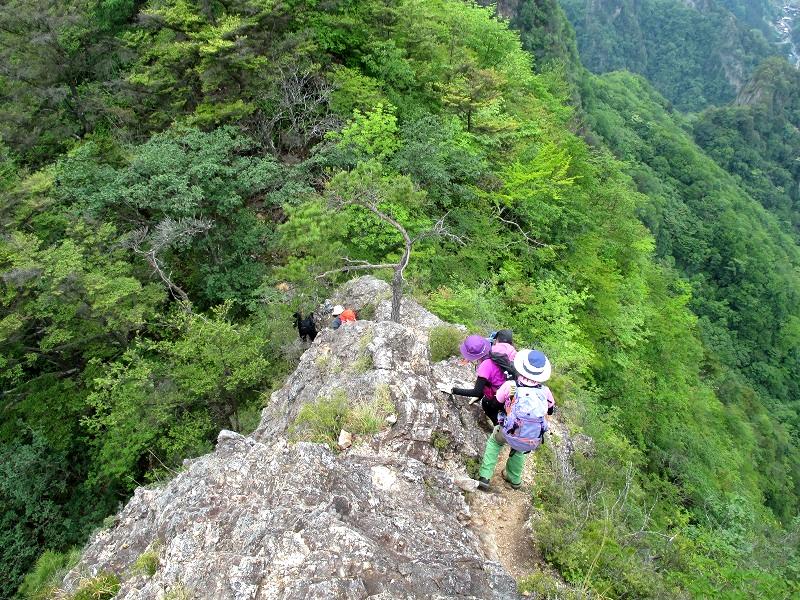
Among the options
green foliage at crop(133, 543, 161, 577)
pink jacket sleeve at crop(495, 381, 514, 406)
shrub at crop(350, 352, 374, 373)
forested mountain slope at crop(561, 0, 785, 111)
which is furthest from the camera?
forested mountain slope at crop(561, 0, 785, 111)

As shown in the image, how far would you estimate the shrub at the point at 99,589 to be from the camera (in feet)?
15.9

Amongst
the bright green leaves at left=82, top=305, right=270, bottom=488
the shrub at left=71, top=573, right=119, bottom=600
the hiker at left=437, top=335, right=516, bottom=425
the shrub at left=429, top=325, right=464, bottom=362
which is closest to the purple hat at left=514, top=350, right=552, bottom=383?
the hiker at left=437, top=335, right=516, bottom=425

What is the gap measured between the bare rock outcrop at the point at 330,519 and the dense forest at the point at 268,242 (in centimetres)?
151

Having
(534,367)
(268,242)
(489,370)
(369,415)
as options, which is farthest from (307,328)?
(534,367)

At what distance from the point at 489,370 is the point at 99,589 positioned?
4.77 meters

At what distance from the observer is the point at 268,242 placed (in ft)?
48.8

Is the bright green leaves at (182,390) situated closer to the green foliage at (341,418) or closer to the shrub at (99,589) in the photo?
the green foliage at (341,418)

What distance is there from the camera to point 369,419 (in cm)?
636

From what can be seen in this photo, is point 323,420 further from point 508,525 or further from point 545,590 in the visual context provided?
point 545,590

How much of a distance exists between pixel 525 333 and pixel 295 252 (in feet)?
22.0

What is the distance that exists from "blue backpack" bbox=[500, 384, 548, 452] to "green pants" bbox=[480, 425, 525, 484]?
324 mm

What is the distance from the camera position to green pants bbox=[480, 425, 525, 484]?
5.97 m

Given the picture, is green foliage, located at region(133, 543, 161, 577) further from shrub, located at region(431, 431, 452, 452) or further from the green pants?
the green pants

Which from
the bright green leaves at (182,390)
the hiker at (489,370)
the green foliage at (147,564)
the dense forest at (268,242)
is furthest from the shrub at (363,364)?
the bright green leaves at (182,390)
